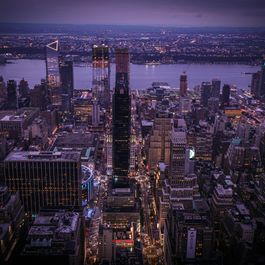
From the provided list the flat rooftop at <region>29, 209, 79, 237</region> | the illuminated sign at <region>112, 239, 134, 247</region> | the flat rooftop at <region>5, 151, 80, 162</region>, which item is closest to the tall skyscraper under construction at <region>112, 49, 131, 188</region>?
the flat rooftop at <region>5, 151, 80, 162</region>

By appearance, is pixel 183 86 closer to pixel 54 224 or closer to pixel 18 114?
pixel 18 114

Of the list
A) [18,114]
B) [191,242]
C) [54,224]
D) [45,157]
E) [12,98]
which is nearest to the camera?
[54,224]

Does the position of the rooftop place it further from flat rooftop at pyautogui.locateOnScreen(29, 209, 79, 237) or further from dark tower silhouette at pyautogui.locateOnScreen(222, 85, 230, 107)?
dark tower silhouette at pyautogui.locateOnScreen(222, 85, 230, 107)

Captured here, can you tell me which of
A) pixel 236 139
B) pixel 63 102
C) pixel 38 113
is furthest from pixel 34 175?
pixel 63 102

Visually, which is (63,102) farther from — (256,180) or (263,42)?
(263,42)

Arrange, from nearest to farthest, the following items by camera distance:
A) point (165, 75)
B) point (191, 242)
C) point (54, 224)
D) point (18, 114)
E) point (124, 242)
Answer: point (54, 224) < point (191, 242) < point (124, 242) < point (18, 114) < point (165, 75)

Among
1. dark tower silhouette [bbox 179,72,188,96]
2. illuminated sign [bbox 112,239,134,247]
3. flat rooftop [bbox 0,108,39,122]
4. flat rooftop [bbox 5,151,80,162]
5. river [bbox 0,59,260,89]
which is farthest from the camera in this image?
dark tower silhouette [bbox 179,72,188,96]

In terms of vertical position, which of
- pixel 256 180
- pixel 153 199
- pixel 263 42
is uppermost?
pixel 263 42

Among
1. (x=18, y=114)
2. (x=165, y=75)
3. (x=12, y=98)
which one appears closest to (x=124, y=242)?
(x=18, y=114)
